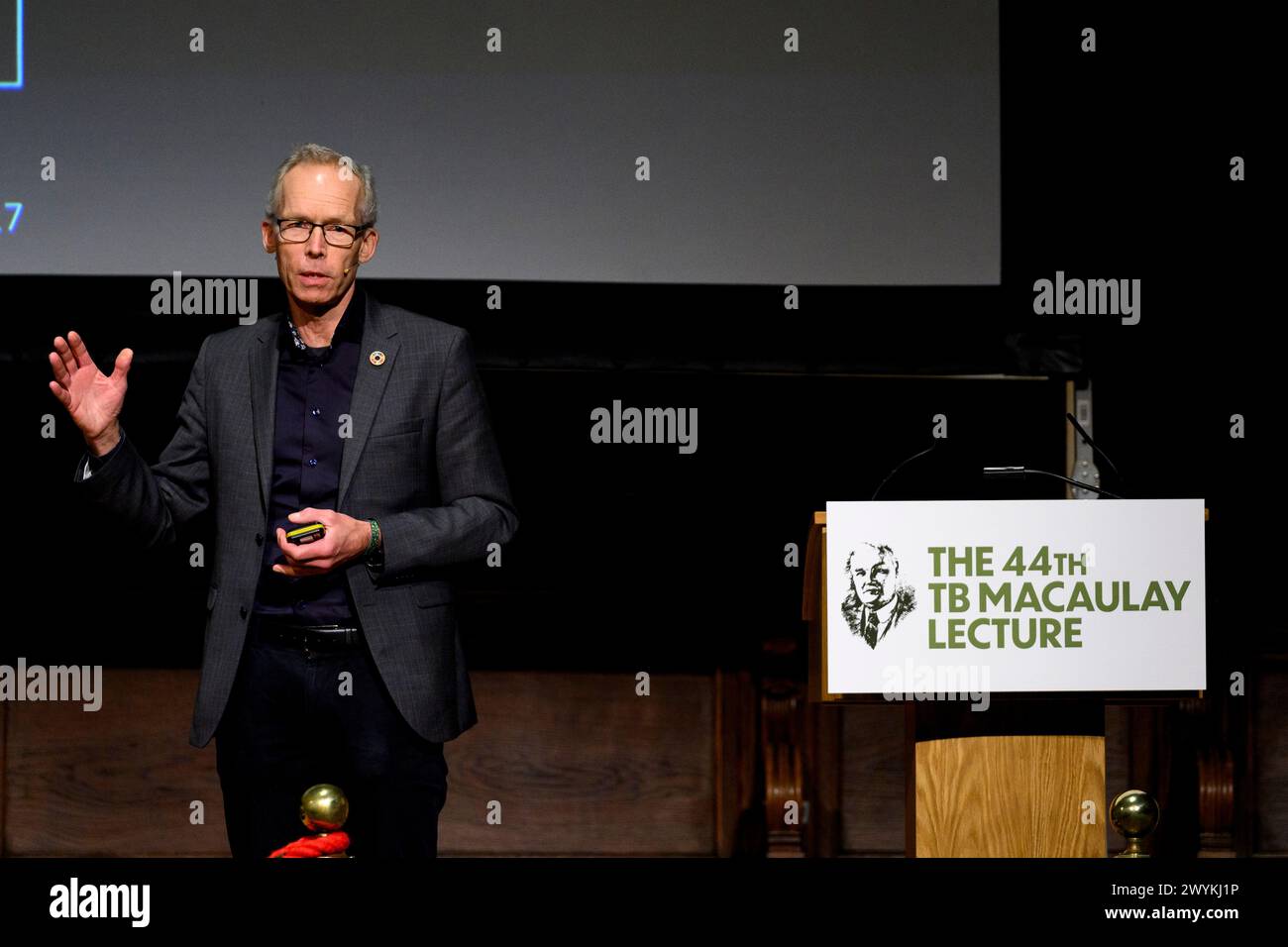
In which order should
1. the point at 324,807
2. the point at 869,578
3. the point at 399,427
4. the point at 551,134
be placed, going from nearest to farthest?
the point at 324,807, the point at 869,578, the point at 399,427, the point at 551,134

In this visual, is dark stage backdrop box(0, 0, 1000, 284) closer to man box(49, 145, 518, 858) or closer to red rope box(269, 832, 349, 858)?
man box(49, 145, 518, 858)

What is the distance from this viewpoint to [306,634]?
7.97 feet

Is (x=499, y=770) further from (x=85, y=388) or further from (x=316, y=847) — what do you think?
(x=85, y=388)

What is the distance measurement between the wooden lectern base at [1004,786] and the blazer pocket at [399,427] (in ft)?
3.01

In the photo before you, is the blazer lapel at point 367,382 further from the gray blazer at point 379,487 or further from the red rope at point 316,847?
the red rope at point 316,847

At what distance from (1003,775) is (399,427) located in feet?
3.69

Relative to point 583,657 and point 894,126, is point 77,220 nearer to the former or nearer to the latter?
point 583,657

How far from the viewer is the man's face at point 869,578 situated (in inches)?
94.1

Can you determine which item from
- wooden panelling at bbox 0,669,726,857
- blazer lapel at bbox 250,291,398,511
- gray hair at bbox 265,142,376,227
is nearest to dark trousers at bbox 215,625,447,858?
blazer lapel at bbox 250,291,398,511

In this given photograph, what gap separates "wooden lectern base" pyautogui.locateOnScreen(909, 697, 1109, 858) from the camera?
249 cm

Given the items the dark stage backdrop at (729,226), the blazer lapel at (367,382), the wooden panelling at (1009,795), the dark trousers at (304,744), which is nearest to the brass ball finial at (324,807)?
the dark trousers at (304,744)

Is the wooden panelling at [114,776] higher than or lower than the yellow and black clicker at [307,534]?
lower

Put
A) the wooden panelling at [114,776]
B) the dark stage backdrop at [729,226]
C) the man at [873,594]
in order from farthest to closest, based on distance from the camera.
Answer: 1. the dark stage backdrop at [729,226]
2. the wooden panelling at [114,776]
3. the man at [873,594]

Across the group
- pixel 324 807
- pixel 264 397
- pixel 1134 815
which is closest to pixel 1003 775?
pixel 1134 815
